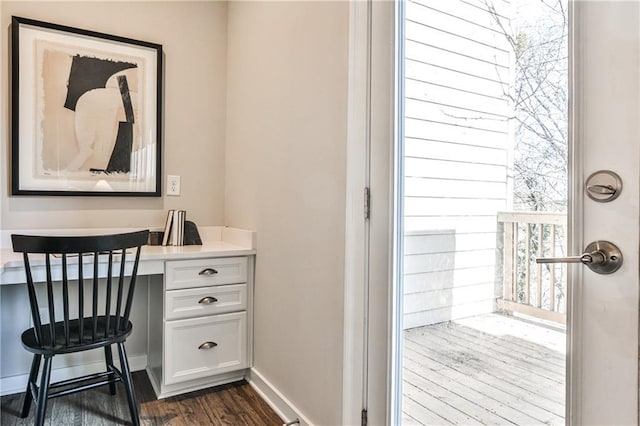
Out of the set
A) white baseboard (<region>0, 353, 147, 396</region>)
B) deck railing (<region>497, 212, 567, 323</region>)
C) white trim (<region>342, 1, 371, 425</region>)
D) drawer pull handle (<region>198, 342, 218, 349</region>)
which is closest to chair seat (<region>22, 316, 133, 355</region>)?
drawer pull handle (<region>198, 342, 218, 349</region>)

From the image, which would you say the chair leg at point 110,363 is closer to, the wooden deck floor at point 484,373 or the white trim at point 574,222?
the wooden deck floor at point 484,373

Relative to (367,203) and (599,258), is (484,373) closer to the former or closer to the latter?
(599,258)

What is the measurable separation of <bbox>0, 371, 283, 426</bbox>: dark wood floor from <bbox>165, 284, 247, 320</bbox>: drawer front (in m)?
0.44

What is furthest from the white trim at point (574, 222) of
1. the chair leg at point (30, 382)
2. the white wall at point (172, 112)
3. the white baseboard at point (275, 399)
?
the white wall at point (172, 112)

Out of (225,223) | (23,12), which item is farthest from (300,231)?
(23,12)

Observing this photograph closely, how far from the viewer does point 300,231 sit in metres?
1.83

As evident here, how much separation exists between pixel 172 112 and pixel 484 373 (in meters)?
2.29

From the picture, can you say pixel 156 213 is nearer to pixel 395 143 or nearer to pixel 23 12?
pixel 23 12

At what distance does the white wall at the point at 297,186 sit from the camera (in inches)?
62.7

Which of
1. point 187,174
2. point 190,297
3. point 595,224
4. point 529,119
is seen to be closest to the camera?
point 595,224

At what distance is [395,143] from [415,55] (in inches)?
11.8

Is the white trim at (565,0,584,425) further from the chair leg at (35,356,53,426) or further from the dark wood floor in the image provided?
the chair leg at (35,356,53,426)

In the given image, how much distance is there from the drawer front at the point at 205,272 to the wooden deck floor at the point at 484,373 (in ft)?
3.77

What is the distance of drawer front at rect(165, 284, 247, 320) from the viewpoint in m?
2.05
